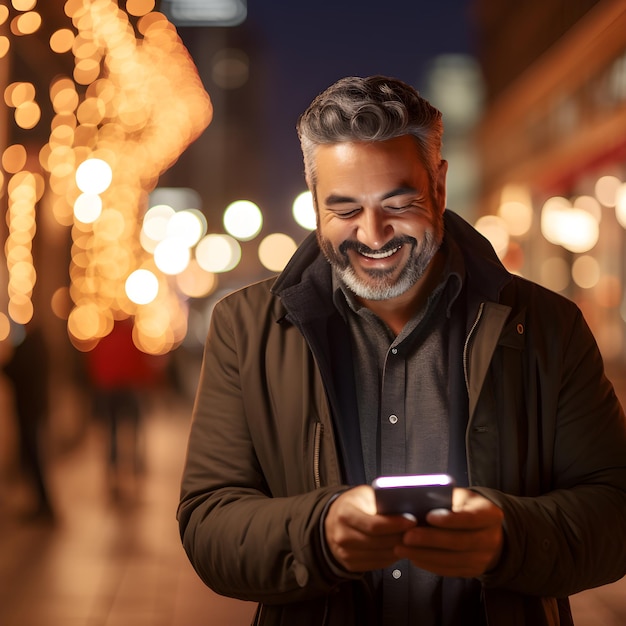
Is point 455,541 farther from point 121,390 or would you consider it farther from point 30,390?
point 121,390

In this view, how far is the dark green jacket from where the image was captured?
2.03 metres

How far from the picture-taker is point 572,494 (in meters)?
2.11

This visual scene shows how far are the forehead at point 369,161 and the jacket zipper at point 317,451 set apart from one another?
0.57 m

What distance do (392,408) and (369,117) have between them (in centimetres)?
69

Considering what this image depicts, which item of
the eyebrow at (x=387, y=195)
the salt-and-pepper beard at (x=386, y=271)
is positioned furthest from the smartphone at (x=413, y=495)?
the eyebrow at (x=387, y=195)

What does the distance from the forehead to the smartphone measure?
28.9 inches

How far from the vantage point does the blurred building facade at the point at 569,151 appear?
943 inches

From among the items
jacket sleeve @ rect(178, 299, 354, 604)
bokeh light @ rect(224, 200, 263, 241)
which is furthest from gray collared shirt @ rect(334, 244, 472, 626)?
bokeh light @ rect(224, 200, 263, 241)

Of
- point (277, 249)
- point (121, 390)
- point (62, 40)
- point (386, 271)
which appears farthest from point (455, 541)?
point (277, 249)

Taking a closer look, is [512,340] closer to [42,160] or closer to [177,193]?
[42,160]

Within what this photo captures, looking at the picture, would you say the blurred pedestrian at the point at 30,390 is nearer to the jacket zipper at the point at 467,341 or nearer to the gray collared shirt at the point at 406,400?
the gray collared shirt at the point at 406,400

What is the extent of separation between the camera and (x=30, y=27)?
8.88 metres

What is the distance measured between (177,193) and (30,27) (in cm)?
3260

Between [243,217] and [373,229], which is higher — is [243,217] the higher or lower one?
the higher one
